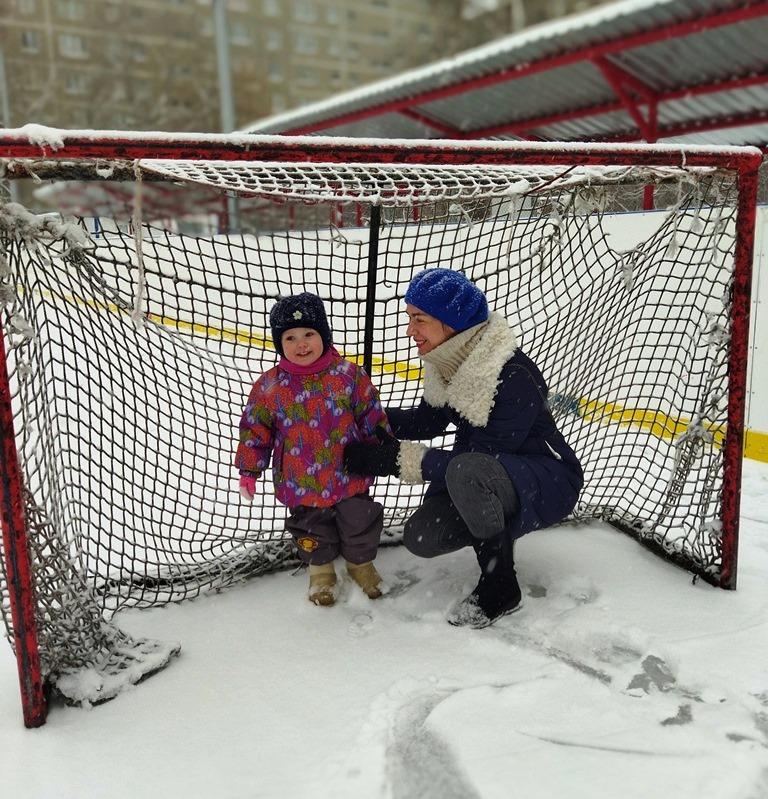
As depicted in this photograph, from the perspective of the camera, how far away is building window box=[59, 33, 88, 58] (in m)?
20.4

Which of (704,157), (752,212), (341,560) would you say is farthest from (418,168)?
(341,560)

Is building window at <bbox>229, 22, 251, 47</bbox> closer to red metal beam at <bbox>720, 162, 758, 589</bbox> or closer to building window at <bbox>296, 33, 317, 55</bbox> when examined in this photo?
building window at <bbox>296, 33, 317, 55</bbox>

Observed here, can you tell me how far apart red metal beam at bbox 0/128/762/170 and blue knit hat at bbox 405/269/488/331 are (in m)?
0.30

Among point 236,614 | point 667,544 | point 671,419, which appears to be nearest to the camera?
point 236,614

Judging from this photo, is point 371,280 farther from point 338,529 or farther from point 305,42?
point 305,42

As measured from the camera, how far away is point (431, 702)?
1497mm

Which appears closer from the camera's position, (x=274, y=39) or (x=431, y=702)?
(x=431, y=702)

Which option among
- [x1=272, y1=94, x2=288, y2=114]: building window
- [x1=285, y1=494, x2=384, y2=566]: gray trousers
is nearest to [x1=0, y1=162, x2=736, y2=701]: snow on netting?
[x1=285, y1=494, x2=384, y2=566]: gray trousers

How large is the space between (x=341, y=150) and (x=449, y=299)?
442mm

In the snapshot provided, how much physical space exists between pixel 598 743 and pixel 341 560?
3.12ft

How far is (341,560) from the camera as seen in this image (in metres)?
2.12

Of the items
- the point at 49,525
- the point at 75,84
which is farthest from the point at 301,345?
the point at 75,84

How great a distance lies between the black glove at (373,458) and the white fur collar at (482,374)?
197 mm

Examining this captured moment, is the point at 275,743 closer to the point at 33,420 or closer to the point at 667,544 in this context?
the point at 33,420
